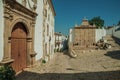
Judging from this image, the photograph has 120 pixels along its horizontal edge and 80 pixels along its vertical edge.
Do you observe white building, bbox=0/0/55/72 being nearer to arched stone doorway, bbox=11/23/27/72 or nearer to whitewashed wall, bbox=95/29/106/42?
arched stone doorway, bbox=11/23/27/72

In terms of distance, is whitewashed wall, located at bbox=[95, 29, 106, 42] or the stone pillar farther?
whitewashed wall, located at bbox=[95, 29, 106, 42]

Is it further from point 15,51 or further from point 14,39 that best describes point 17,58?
point 14,39

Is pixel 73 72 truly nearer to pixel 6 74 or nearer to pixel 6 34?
pixel 6 34

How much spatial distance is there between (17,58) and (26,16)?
2705mm

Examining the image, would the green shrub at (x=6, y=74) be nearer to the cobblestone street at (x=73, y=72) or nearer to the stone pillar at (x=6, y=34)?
the stone pillar at (x=6, y=34)

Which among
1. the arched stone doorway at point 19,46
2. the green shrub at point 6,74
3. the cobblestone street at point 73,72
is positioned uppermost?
the arched stone doorway at point 19,46

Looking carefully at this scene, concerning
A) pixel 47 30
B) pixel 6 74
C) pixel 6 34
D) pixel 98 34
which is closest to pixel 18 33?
pixel 6 34

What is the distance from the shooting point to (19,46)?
10.3 m

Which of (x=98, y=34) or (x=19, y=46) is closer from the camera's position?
(x=19, y=46)

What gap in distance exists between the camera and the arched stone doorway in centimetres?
939

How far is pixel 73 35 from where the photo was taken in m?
33.7

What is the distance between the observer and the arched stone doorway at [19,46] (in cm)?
939

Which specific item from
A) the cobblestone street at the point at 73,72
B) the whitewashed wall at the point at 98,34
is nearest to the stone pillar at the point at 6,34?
the cobblestone street at the point at 73,72

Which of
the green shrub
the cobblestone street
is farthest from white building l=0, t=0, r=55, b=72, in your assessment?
the green shrub
